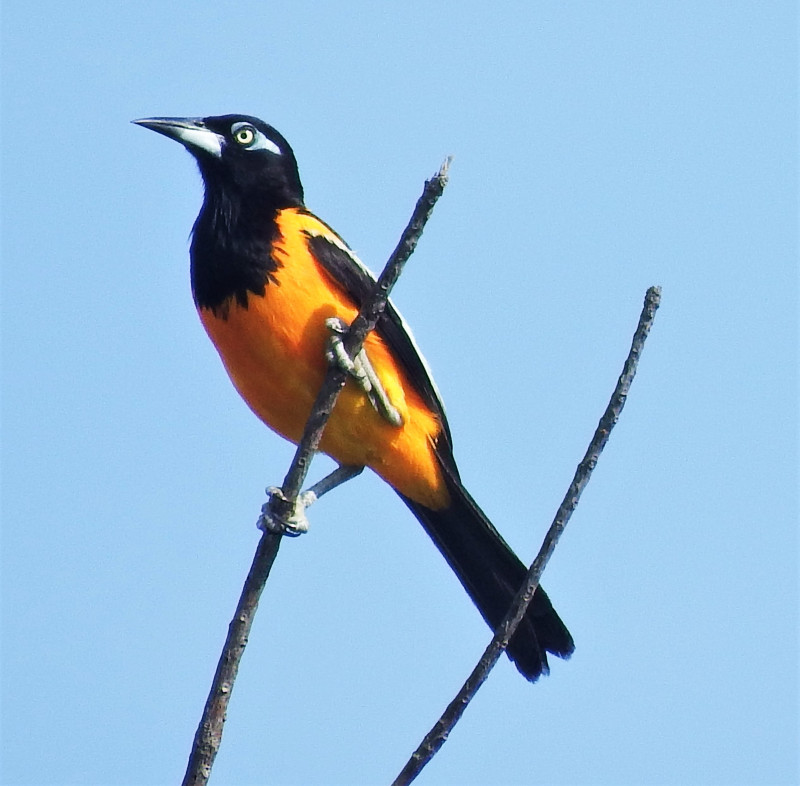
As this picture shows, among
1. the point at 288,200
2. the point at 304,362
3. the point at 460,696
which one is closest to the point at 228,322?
the point at 304,362

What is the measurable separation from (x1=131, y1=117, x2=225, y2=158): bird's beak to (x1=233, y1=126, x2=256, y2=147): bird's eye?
84mm

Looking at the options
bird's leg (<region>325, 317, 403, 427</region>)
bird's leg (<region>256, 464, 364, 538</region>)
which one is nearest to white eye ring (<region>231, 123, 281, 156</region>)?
bird's leg (<region>325, 317, 403, 427</region>)

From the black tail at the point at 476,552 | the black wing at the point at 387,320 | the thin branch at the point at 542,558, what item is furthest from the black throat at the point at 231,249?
the thin branch at the point at 542,558

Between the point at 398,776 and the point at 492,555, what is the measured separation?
2806 millimetres

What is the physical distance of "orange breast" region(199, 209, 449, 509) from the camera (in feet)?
18.5

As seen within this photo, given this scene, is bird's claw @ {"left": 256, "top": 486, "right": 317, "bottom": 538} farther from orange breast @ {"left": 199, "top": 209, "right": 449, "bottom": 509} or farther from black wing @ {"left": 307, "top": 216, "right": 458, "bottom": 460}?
black wing @ {"left": 307, "top": 216, "right": 458, "bottom": 460}

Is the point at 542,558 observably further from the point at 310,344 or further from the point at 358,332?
the point at 310,344

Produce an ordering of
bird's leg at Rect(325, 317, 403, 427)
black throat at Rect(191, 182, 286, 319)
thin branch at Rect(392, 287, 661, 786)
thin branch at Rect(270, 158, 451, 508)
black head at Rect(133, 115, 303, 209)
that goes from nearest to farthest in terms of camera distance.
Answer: thin branch at Rect(392, 287, 661, 786) → thin branch at Rect(270, 158, 451, 508) → bird's leg at Rect(325, 317, 403, 427) → black throat at Rect(191, 182, 286, 319) → black head at Rect(133, 115, 303, 209)

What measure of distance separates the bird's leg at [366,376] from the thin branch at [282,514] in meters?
0.42

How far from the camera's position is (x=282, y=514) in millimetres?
4992

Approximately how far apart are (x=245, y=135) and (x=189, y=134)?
0.30 m

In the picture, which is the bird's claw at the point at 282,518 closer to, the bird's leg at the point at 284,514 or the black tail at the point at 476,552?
the bird's leg at the point at 284,514

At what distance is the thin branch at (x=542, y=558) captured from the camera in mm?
3746

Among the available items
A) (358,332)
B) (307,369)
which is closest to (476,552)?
(307,369)
